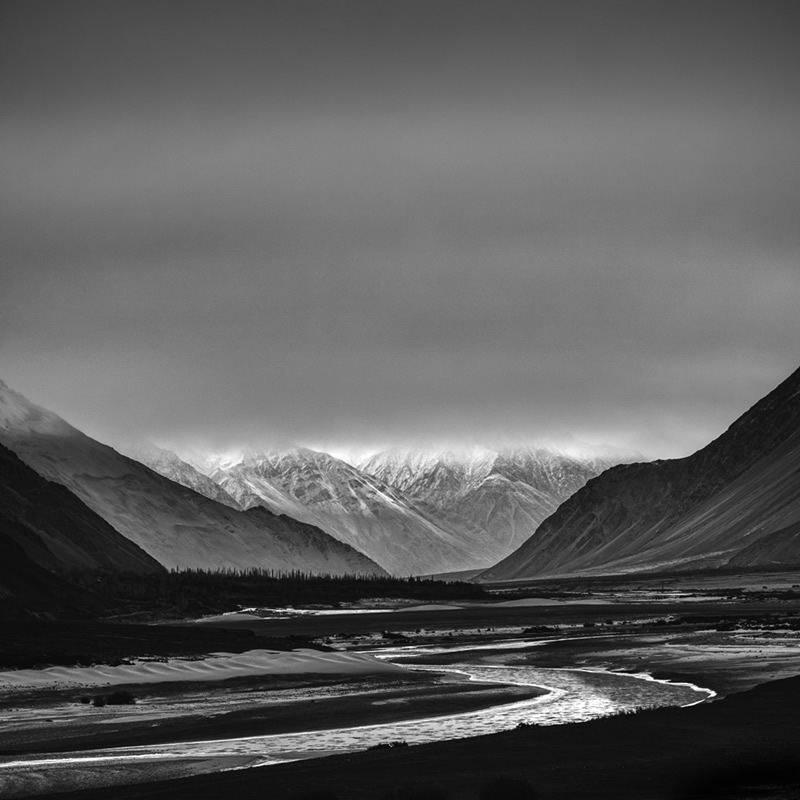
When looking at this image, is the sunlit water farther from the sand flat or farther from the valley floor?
the sand flat

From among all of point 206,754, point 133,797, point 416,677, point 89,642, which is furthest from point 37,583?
point 133,797

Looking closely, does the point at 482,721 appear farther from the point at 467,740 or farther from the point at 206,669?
the point at 206,669

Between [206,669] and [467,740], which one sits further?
[206,669]

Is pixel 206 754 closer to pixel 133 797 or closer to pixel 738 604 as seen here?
pixel 133 797

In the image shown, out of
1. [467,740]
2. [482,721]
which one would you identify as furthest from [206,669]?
→ [467,740]

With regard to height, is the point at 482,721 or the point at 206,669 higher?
the point at 206,669

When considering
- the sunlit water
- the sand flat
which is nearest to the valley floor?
the sunlit water

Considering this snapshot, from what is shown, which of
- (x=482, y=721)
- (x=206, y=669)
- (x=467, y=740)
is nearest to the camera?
(x=467, y=740)

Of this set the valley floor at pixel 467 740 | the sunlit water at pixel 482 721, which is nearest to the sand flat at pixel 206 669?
the valley floor at pixel 467 740
